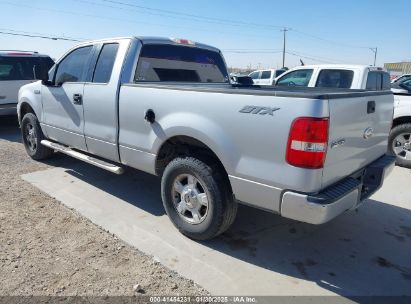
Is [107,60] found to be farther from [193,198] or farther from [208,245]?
[208,245]

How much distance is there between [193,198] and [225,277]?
0.82 m

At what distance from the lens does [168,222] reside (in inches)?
164

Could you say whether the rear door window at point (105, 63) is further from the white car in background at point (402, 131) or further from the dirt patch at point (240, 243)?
the white car in background at point (402, 131)

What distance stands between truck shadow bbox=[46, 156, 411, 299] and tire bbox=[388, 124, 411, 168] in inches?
90.2

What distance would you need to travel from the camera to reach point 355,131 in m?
3.14

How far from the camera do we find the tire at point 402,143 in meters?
6.73

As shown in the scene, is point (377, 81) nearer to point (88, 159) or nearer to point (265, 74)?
point (88, 159)

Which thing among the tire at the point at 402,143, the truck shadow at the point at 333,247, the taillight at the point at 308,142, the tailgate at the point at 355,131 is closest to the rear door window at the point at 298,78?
the tire at the point at 402,143

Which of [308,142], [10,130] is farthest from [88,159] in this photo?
[10,130]

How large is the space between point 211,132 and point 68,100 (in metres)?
2.68

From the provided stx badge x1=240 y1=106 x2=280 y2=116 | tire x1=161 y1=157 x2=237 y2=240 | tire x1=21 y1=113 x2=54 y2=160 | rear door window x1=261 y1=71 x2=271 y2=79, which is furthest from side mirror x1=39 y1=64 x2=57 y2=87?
rear door window x1=261 y1=71 x2=271 y2=79

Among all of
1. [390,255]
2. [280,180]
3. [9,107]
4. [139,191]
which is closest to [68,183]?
[139,191]

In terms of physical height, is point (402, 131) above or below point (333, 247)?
above

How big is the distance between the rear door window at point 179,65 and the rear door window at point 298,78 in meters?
3.11
